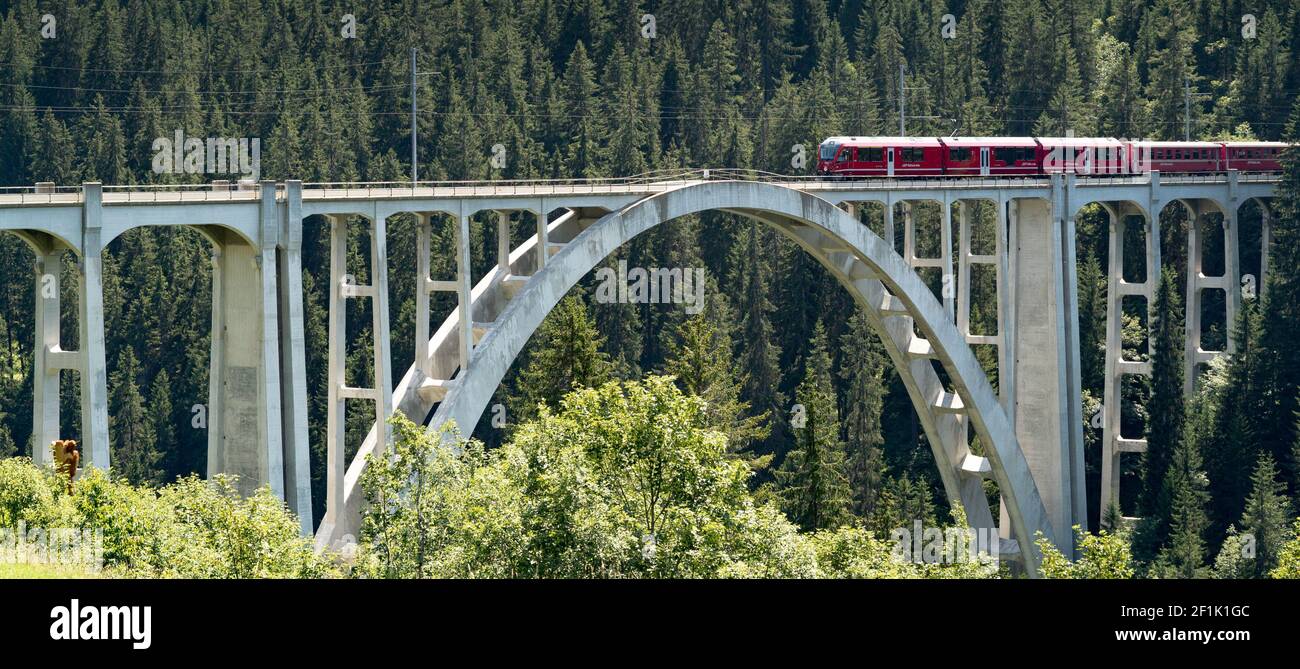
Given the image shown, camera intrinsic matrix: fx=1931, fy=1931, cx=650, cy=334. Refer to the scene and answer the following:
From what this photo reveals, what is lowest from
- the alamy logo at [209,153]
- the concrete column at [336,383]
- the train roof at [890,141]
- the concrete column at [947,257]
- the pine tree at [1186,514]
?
the pine tree at [1186,514]

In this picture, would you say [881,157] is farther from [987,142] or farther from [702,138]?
[702,138]

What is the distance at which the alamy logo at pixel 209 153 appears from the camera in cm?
9275

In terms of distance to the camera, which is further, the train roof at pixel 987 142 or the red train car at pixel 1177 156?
the red train car at pixel 1177 156

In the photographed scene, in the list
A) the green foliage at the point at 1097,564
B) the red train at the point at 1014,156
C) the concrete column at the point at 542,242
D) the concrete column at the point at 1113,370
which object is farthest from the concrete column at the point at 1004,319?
the concrete column at the point at 542,242

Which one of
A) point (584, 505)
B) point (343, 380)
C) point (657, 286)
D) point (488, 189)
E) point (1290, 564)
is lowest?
point (1290, 564)

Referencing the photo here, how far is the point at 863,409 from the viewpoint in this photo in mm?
77688

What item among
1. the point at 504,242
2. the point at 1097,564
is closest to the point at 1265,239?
the point at 1097,564

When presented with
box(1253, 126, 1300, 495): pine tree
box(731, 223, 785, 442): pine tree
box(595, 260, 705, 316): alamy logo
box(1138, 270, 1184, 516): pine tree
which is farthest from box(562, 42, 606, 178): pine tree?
box(1253, 126, 1300, 495): pine tree

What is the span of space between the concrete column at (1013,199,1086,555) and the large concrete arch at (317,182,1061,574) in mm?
1079

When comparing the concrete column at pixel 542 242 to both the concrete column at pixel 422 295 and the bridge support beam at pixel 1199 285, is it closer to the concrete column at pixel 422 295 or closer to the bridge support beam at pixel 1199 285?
the concrete column at pixel 422 295

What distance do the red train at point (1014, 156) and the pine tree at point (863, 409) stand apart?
13.2 m

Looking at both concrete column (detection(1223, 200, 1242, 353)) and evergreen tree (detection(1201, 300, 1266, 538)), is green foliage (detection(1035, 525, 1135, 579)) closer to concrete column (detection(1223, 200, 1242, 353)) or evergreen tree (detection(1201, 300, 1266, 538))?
evergreen tree (detection(1201, 300, 1266, 538))

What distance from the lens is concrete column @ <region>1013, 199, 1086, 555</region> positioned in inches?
2296

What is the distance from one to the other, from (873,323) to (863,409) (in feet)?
77.0
